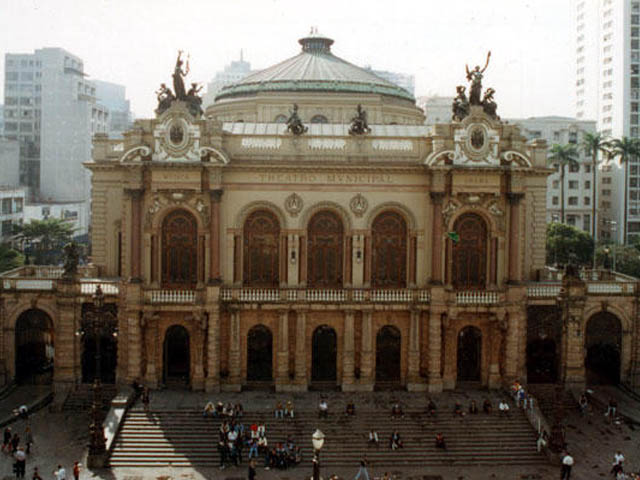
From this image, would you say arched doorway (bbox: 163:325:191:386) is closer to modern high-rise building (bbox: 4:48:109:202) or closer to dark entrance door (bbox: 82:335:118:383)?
dark entrance door (bbox: 82:335:118:383)

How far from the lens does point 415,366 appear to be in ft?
149

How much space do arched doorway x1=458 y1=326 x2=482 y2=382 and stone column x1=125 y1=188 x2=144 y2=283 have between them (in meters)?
20.1

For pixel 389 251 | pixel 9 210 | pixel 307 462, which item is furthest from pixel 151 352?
pixel 9 210

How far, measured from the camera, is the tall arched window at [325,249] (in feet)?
151

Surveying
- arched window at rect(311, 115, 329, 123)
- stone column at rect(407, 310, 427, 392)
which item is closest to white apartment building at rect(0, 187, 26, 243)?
arched window at rect(311, 115, 329, 123)

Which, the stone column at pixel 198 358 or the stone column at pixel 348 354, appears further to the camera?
the stone column at pixel 348 354

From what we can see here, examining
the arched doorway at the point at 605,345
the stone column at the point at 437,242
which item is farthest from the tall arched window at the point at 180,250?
the arched doorway at the point at 605,345

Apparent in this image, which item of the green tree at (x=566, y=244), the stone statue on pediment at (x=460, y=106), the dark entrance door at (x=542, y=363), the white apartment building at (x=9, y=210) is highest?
the stone statue on pediment at (x=460, y=106)

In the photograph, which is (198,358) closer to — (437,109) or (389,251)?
(389,251)

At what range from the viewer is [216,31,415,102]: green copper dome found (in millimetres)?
55062

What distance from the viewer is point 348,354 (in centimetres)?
4522

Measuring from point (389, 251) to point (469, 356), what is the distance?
26.8ft

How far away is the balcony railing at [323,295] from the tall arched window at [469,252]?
2.84m

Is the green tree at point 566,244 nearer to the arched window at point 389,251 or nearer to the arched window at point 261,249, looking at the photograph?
the arched window at point 389,251
